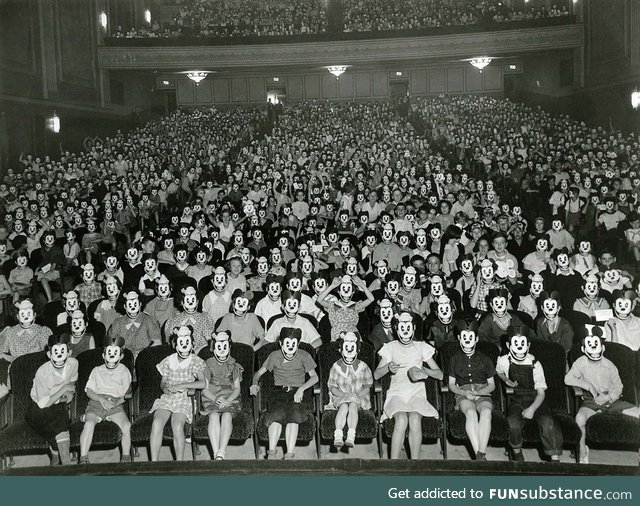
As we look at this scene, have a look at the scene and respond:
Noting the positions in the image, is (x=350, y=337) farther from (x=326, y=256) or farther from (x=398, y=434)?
(x=326, y=256)

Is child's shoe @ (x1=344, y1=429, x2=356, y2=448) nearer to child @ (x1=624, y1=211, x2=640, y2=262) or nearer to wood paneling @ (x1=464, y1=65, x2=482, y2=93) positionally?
child @ (x1=624, y1=211, x2=640, y2=262)

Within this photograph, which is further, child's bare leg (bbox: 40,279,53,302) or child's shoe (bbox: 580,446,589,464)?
child's bare leg (bbox: 40,279,53,302)

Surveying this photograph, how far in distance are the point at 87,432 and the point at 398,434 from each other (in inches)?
92.1

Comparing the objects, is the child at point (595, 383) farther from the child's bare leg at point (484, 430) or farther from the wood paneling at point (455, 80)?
the wood paneling at point (455, 80)

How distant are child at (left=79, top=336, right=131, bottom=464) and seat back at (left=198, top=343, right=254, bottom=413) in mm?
656

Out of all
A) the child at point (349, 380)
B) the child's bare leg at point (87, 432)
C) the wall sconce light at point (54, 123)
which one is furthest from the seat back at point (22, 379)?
the wall sconce light at point (54, 123)

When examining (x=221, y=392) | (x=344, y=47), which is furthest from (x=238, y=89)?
(x=221, y=392)

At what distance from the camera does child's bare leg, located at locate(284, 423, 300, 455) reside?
473cm

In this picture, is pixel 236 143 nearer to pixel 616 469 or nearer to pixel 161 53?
pixel 161 53

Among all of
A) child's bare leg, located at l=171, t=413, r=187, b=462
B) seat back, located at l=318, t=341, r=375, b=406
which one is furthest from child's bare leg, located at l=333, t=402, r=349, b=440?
child's bare leg, located at l=171, t=413, r=187, b=462

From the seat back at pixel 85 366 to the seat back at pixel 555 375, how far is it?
334 centimetres

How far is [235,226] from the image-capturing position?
32.5 feet

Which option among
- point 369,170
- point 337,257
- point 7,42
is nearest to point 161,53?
point 7,42

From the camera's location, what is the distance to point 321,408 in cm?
518
